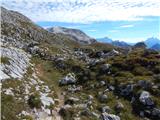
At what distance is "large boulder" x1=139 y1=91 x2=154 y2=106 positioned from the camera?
3534 centimetres

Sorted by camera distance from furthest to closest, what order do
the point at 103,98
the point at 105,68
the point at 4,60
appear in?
the point at 105,68 < the point at 4,60 < the point at 103,98

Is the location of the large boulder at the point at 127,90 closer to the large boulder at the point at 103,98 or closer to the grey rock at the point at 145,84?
the grey rock at the point at 145,84

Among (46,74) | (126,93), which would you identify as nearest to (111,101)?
(126,93)

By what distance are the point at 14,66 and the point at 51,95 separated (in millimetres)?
7837

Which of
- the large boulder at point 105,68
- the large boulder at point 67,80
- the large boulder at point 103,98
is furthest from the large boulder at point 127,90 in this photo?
the large boulder at point 105,68

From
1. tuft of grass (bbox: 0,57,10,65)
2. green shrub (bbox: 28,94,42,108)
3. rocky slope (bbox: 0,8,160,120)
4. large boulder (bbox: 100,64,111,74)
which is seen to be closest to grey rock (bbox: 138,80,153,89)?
rocky slope (bbox: 0,8,160,120)

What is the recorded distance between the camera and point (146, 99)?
36094 mm

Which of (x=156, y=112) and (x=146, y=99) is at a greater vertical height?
(x=146, y=99)

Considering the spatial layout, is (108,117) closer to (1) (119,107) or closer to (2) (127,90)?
(1) (119,107)

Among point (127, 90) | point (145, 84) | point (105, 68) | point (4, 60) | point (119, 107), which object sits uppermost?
point (4, 60)

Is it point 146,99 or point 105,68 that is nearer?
point 146,99

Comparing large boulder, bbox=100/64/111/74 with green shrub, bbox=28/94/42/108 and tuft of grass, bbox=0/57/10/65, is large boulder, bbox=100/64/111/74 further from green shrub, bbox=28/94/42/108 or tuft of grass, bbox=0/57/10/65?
green shrub, bbox=28/94/42/108

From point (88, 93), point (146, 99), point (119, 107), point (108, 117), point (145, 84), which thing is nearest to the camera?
point (108, 117)

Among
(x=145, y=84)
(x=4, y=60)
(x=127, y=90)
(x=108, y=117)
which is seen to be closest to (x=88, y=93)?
(x=127, y=90)
